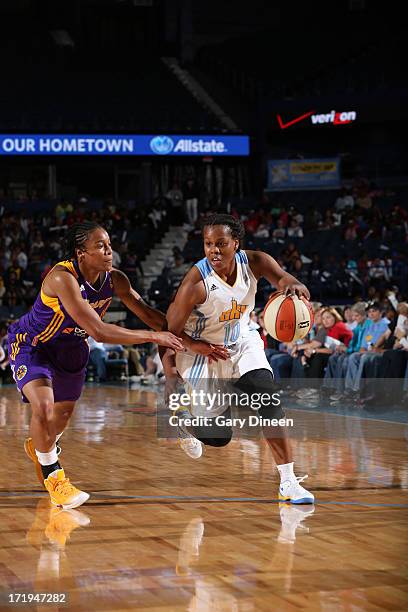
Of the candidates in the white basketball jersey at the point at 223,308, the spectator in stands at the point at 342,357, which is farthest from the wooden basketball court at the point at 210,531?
the spectator in stands at the point at 342,357

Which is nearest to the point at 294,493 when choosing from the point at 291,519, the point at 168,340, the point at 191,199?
the point at 291,519

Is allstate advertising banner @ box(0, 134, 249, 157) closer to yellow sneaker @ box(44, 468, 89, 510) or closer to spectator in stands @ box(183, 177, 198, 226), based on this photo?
spectator in stands @ box(183, 177, 198, 226)

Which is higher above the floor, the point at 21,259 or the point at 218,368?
the point at 21,259

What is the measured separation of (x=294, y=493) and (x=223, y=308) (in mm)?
1131

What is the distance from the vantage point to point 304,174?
2419 centimetres

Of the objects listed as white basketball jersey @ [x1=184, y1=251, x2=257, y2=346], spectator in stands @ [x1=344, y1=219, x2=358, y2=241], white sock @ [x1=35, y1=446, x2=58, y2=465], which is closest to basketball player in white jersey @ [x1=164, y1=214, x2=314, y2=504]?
white basketball jersey @ [x1=184, y1=251, x2=257, y2=346]

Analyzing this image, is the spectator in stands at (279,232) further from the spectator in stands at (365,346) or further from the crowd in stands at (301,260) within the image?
the spectator in stands at (365,346)

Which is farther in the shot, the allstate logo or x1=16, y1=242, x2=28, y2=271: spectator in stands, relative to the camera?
the allstate logo

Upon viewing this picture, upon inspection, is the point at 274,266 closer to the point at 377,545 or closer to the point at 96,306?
the point at 96,306

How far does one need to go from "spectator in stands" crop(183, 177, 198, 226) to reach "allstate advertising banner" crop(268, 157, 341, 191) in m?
1.96

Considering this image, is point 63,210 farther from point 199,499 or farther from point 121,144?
point 199,499

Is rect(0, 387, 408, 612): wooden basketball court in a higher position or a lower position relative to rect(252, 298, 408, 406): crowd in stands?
lower

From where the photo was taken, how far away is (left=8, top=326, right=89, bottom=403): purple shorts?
5.46 meters

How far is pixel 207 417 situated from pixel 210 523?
105 centimetres
